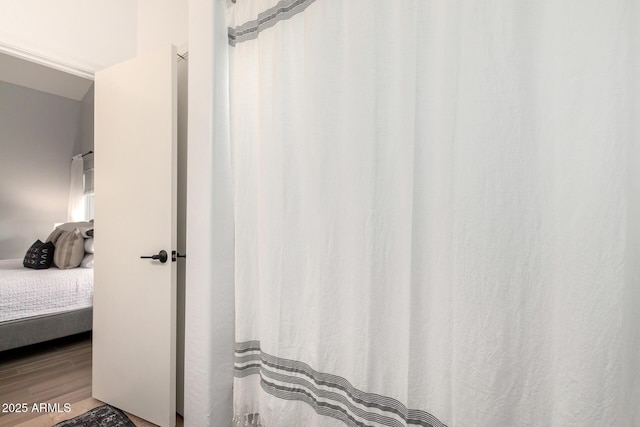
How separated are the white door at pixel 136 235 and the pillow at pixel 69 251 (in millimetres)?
1536

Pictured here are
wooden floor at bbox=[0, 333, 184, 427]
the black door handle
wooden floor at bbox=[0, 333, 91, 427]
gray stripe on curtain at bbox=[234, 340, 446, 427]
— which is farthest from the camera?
wooden floor at bbox=[0, 333, 91, 427]

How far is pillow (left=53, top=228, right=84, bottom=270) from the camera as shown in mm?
3148

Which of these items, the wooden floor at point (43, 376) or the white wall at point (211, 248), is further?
the wooden floor at point (43, 376)

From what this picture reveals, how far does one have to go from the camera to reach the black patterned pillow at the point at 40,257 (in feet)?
10.3

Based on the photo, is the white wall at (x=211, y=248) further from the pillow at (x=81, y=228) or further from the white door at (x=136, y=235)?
the pillow at (x=81, y=228)

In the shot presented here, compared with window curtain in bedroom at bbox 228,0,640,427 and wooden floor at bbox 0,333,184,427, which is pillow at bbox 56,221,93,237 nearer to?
wooden floor at bbox 0,333,184,427

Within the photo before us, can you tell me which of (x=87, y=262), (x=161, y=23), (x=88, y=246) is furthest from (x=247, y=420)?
(x=88, y=246)

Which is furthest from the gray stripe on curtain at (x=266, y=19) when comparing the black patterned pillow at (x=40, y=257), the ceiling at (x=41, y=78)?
the ceiling at (x=41, y=78)

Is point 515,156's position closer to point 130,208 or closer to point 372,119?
point 372,119

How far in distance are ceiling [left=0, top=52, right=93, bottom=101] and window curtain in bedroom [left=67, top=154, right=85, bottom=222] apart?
1068mm

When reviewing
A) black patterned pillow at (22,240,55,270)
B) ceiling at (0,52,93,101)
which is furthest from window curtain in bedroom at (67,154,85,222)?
black patterned pillow at (22,240,55,270)

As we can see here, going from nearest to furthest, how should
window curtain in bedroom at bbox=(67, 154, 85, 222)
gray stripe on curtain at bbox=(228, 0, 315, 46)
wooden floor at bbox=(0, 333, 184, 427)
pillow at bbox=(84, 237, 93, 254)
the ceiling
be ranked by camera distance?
gray stripe on curtain at bbox=(228, 0, 315, 46), wooden floor at bbox=(0, 333, 184, 427), pillow at bbox=(84, 237, 93, 254), the ceiling, window curtain in bedroom at bbox=(67, 154, 85, 222)

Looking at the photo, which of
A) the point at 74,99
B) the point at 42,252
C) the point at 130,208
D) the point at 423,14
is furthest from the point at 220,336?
the point at 74,99

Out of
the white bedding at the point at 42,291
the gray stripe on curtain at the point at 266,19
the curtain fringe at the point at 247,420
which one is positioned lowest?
the curtain fringe at the point at 247,420
